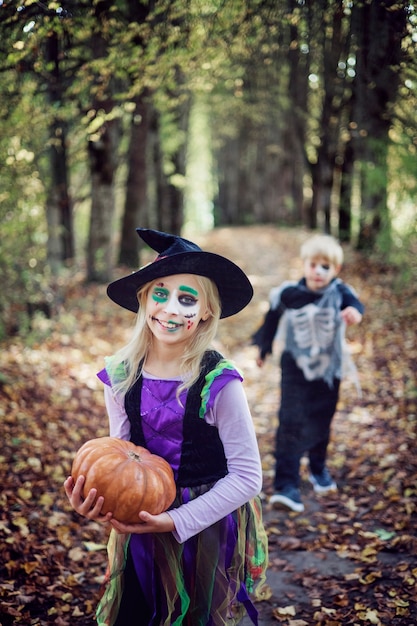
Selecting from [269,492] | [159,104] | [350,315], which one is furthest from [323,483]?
[159,104]

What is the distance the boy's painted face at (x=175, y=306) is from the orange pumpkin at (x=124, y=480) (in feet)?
1.85

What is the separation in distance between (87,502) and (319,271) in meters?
3.23

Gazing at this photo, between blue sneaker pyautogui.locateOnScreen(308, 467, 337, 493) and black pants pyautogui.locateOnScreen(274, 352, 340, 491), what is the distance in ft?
1.03

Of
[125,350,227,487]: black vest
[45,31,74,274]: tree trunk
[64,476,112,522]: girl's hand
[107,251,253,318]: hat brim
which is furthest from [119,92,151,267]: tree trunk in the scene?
[64,476,112,522]: girl's hand

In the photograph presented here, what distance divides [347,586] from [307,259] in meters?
2.62

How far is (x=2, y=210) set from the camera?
702 centimetres

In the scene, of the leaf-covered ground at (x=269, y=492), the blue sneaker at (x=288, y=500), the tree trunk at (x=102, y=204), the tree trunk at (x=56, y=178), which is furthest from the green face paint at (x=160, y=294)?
the tree trunk at (x=102, y=204)

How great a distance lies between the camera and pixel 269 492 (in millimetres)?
5207

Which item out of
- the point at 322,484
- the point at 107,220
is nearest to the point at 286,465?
the point at 322,484

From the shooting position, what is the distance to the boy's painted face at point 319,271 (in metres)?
4.85

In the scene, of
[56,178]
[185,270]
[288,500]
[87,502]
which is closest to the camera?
[87,502]

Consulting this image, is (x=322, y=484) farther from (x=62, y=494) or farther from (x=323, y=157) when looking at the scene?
(x=323, y=157)

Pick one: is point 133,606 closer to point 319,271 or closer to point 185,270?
point 185,270

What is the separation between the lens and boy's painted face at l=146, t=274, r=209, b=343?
2.51m
